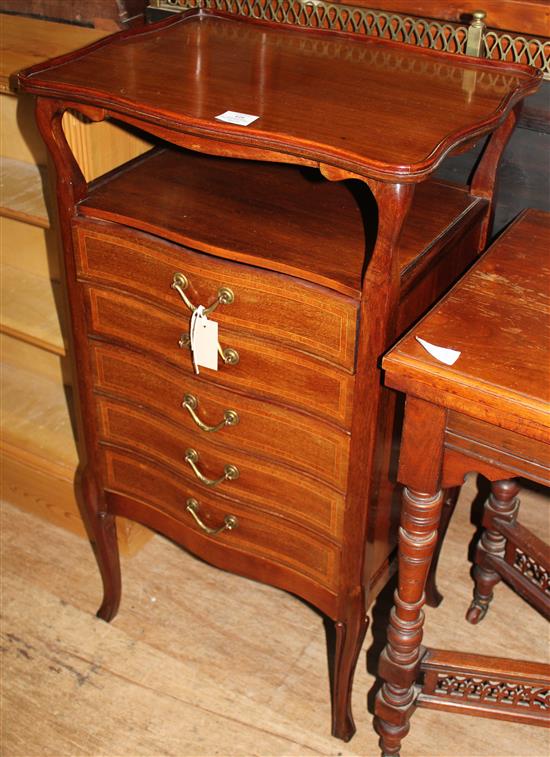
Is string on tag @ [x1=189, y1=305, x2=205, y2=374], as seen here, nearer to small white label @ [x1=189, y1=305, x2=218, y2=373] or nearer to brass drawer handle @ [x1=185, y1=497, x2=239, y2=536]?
small white label @ [x1=189, y1=305, x2=218, y2=373]

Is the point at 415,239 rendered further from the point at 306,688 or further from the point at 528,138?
the point at 306,688

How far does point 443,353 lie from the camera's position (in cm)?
141

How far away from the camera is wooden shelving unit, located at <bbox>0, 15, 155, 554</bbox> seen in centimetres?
218

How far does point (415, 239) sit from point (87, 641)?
1231mm

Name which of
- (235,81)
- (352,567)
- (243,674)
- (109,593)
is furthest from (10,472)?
(235,81)

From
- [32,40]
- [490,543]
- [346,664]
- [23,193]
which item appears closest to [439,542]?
[490,543]

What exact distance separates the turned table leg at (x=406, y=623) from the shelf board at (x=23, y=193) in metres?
1.08

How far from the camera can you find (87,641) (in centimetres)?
223

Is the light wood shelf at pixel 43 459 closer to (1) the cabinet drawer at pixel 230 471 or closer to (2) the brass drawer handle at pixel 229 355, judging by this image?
(1) the cabinet drawer at pixel 230 471

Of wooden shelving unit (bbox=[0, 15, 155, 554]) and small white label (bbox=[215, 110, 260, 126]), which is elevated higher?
small white label (bbox=[215, 110, 260, 126])

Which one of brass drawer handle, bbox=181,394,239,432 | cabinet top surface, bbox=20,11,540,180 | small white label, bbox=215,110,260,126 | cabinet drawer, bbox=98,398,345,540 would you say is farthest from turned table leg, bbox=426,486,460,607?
small white label, bbox=215,110,260,126

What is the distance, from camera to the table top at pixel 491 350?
134cm

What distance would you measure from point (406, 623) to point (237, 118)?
3.07 ft

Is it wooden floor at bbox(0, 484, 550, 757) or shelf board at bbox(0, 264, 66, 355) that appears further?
shelf board at bbox(0, 264, 66, 355)
